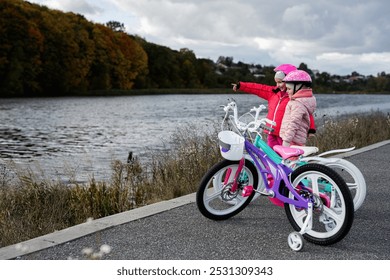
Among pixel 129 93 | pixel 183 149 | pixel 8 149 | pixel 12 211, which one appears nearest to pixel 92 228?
pixel 12 211

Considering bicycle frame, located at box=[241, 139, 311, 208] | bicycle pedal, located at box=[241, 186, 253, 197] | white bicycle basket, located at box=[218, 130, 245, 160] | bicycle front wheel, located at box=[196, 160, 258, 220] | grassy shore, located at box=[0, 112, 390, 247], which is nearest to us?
bicycle frame, located at box=[241, 139, 311, 208]

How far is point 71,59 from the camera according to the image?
6281 centimetres

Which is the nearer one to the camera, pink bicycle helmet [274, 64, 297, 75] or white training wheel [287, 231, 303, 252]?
white training wheel [287, 231, 303, 252]

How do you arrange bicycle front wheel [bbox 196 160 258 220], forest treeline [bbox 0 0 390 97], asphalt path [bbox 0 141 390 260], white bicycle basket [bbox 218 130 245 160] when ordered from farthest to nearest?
1. forest treeline [bbox 0 0 390 97]
2. bicycle front wheel [bbox 196 160 258 220]
3. white bicycle basket [bbox 218 130 245 160]
4. asphalt path [bbox 0 141 390 260]

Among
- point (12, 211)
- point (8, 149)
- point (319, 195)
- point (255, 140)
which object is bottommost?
point (8, 149)

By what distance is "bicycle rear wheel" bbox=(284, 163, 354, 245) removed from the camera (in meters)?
4.35

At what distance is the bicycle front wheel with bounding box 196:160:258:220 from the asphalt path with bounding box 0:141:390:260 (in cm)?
10

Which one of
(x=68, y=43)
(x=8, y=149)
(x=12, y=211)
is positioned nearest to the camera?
(x=12, y=211)

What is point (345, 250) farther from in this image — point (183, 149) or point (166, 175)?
point (183, 149)

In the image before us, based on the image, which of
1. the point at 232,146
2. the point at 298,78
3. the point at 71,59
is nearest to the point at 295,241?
the point at 232,146

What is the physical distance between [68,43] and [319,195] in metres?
61.0

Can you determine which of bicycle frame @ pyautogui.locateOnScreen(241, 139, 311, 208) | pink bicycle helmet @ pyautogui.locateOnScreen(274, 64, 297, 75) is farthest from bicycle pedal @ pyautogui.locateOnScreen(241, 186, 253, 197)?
pink bicycle helmet @ pyautogui.locateOnScreen(274, 64, 297, 75)

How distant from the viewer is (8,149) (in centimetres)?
1566

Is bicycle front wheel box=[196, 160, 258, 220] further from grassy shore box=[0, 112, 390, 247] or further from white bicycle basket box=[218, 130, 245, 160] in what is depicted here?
grassy shore box=[0, 112, 390, 247]
